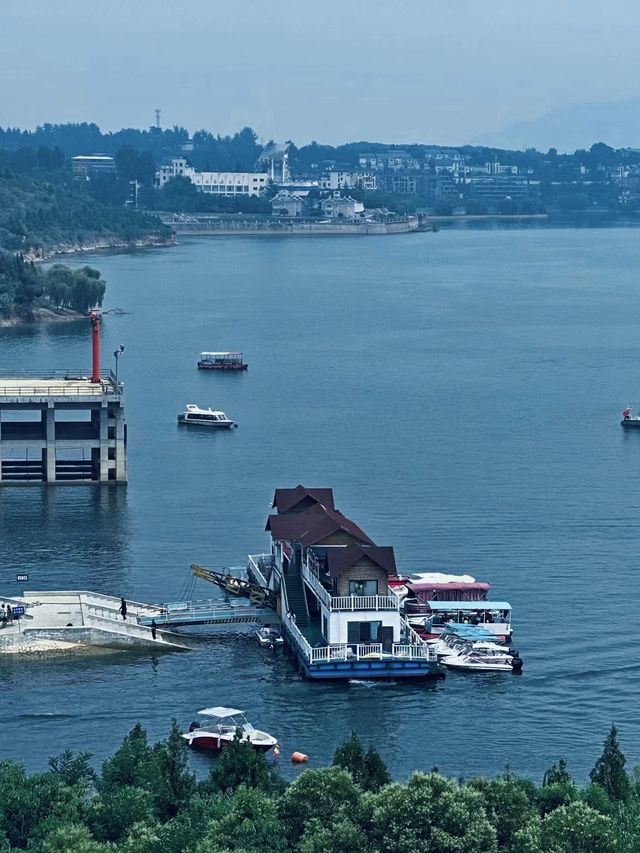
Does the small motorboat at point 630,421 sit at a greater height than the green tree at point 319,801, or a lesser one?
greater

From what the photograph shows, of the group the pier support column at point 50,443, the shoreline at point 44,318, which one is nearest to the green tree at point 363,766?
the pier support column at point 50,443

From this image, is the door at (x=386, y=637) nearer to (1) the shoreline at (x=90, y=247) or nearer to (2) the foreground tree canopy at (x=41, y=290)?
(2) the foreground tree canopy at (x=41, y=290)

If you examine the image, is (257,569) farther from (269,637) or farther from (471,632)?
(471,632)

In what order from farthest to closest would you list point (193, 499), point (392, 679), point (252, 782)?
1. point (193, 499)
2. point (392, 679)
3. point (252, 782)

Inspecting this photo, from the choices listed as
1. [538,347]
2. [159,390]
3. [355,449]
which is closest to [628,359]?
[538,347]

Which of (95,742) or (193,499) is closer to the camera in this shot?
(95,742)

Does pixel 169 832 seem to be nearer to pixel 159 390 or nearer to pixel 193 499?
pixel 193 499

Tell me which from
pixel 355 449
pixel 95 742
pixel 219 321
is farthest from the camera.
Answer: pixel 219 321
